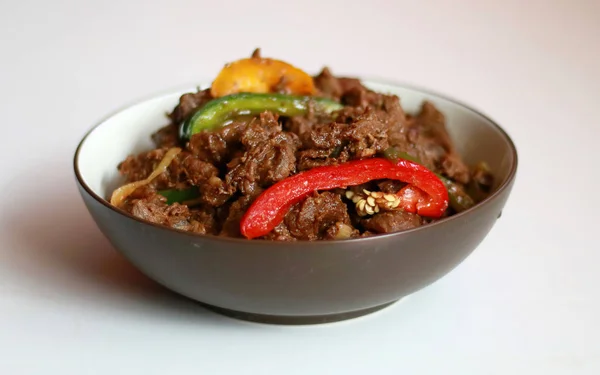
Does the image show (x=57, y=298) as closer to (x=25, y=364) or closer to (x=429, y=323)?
(x=25, y=364)

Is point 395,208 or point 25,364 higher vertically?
point 395,208

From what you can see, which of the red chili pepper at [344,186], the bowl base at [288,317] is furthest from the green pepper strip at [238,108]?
the bowl base at [288,317]

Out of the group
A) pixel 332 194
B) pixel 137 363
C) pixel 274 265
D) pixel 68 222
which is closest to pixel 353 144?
pixel 332 194

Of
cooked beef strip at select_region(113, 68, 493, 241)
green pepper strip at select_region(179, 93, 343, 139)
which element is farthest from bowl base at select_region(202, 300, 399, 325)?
green pepper strip at select_region(179, 93, 343, 139)

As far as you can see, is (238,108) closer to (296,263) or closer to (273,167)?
(273,167)

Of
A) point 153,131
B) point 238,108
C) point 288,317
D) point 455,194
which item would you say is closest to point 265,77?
point 238,108

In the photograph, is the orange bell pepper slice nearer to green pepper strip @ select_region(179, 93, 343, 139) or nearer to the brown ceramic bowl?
green pepper strip @ select_region(179, 93, 343, 139)
